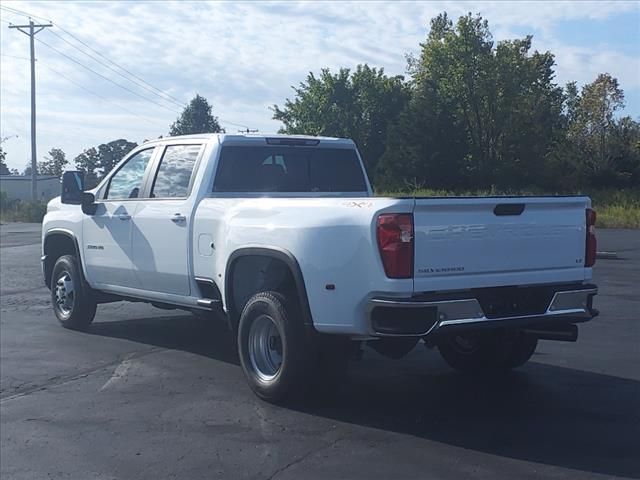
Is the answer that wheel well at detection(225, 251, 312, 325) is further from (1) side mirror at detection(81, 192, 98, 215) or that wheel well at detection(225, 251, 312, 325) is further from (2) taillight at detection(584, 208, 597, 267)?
(1) side mirror at detection(81, 192, 98, 215)

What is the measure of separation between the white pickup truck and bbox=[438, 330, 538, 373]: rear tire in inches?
0.6

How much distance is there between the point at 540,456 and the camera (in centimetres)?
541

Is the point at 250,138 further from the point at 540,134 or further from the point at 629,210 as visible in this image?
the point at 540,134

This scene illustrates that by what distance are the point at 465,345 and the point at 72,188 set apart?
471cm

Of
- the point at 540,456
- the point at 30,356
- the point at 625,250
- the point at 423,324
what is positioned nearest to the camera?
the point at 540,456

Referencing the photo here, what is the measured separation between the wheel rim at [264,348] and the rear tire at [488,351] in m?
1.50

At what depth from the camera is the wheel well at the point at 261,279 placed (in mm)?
6395

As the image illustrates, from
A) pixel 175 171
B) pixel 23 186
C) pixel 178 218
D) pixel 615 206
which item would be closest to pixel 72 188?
pixel 175 171

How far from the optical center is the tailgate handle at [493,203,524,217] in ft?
20.3

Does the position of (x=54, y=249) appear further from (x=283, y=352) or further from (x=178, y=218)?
(x=283, y=352)

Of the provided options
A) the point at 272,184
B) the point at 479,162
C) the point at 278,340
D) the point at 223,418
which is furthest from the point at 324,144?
the point at 479,162

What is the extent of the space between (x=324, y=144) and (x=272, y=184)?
30.4 inches

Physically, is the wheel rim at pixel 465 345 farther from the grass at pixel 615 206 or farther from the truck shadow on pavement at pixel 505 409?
the grass at pixel 615 206

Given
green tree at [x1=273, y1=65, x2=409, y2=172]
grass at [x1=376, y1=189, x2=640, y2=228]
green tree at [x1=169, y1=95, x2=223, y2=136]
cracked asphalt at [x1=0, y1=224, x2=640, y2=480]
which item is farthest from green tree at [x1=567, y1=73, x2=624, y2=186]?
cracked asphalt at [x1=0, y1=224, x2=640, y2=480]
